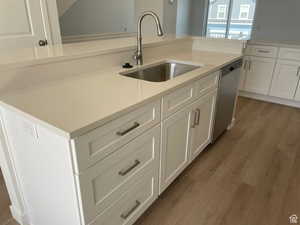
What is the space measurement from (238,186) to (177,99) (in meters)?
0.97

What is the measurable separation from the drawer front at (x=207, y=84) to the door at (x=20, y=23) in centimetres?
187

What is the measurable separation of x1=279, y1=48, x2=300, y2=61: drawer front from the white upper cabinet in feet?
10.2

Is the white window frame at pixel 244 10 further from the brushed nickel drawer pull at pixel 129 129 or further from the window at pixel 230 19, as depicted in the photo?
the brushed nickel drawer pull at pixel 129 129

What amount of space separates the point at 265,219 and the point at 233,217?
0.22 meters

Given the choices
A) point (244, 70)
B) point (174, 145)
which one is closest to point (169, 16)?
point (244, 70)

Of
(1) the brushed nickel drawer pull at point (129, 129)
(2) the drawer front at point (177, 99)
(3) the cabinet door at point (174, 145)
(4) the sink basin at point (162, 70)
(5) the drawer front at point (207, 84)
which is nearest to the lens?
(1) the brushed nickel drawer pull at point (129, 129)

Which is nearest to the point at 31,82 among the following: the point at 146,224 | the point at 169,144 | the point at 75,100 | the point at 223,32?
the point at 75,100

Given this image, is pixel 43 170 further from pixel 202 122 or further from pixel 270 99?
pixel 270 99

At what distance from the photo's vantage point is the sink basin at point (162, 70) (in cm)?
185

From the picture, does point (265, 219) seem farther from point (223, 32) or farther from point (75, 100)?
point (223, 32)

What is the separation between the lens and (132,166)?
1200 mm

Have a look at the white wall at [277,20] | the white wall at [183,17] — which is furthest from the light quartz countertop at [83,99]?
the white wall at [183,17]

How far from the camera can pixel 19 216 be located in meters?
1.43

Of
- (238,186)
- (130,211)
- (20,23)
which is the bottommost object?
(238,186)
